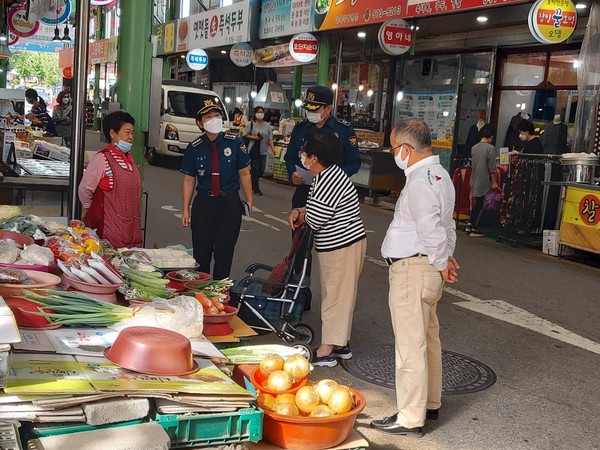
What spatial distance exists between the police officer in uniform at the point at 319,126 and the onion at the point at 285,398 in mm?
3418

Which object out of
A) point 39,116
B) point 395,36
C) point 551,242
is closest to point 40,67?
point 39,116

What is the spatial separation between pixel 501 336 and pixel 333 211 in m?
2.37

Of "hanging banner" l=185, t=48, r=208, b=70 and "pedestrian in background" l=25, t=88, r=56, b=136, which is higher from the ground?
"hanging banner" l=185, t=48, r=208, b=70

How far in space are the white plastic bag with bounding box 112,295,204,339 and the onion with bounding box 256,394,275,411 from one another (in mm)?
513

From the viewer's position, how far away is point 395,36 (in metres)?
15.0

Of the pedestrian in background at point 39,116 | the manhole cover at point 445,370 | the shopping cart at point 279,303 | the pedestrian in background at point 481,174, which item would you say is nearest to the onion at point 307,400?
the manhole cover at point 445,370

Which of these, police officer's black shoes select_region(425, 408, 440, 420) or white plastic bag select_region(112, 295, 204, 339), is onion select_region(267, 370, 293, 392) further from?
police officer's black shoes select_region(425, 408, 440, 420)

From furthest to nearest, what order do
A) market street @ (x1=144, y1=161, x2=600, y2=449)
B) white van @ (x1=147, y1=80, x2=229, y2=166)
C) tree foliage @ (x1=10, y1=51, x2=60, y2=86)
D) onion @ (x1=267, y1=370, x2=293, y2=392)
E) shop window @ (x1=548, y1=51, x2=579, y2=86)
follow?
tree foliage @ (x1=10, y1=51, x2=60, y2=86) < white van @ (x1=147, y1=80, x2=229, y2=166) < shop window @ (x1=548, y1=51, x2=579, y2=86) < market street @ (x1=144, y1=161, x2=600, y2=449) < onion @ (x1=267, y1=370, x2=293, y2=392)

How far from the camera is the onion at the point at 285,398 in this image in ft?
11.7

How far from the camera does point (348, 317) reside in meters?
5.67

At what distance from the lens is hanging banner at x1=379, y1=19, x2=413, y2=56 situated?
48.7ft

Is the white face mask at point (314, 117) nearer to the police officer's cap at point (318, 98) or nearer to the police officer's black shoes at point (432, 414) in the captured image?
the police officer's cap at point (318, 98)

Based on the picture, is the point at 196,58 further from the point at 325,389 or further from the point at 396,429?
the point at 325,389

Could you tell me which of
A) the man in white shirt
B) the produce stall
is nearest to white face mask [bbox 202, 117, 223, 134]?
the produce stall
